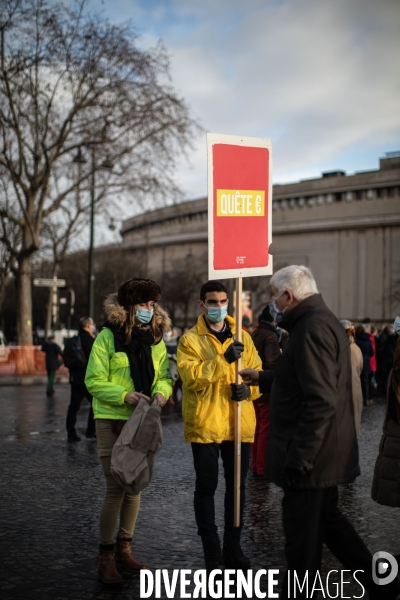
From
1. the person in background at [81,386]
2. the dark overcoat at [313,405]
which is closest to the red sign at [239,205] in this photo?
the dark overcoat at [313,405]

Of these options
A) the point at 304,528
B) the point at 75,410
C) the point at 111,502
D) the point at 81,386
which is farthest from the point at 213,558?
the point at 81,386

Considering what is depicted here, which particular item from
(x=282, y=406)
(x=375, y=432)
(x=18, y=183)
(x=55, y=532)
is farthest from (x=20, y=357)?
(x=282, y=406)

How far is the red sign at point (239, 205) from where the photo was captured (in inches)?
229

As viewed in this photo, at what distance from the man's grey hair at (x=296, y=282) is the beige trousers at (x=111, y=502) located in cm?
164

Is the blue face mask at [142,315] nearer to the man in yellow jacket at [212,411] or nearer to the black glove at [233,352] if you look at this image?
the man in yellow jacket at [212,411]

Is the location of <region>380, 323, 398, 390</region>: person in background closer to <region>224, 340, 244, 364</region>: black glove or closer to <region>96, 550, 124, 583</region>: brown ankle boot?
<region>224, 340, 244, 364</region>: black glove

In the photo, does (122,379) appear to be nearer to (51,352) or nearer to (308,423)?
(308,423)

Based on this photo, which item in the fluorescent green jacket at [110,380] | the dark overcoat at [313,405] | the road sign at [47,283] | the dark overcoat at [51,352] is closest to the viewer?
the dark overcoat at [313,405]

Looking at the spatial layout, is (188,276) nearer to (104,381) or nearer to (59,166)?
(59,166)

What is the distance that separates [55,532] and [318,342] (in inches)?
126

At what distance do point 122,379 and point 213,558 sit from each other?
49.1 inches

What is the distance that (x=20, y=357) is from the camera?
2802cm

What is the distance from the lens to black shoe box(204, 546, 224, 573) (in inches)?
205

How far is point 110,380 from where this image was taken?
18.1 ft
